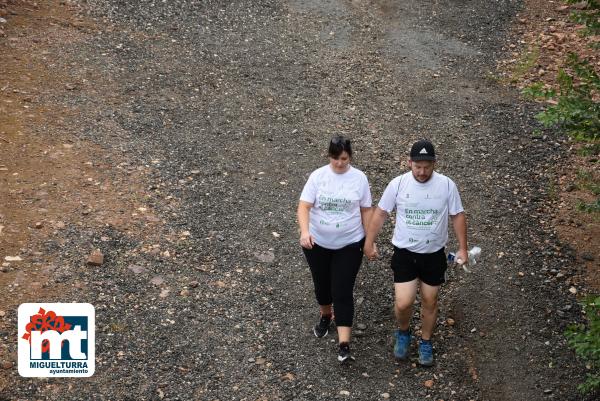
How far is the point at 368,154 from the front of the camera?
32.7ft

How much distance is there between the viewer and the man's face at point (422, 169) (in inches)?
238

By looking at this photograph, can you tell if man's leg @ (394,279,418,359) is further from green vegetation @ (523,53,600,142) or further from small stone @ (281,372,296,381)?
green vegetation @ (523,53,600,142)

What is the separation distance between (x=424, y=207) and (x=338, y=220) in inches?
27.8

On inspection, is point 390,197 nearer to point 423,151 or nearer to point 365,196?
point 365,196

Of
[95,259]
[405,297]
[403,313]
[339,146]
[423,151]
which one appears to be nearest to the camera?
[423,151]

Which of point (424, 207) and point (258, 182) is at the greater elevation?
point (258, 182)

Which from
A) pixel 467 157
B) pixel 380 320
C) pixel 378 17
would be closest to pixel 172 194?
pixel 380 320

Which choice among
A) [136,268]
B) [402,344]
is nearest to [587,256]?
[402,344]

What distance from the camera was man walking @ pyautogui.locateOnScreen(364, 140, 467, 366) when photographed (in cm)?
614

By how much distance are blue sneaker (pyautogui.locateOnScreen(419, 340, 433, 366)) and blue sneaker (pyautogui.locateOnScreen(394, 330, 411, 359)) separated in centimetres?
13

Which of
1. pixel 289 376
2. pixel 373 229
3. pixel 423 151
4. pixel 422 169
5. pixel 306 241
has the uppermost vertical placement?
pixel 423 151

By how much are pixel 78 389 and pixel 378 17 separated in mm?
9518

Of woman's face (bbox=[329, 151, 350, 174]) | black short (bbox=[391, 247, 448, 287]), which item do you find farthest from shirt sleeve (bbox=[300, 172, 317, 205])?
black short (bbox=[391, 247, 448, 287])

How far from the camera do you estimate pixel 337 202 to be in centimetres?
627
